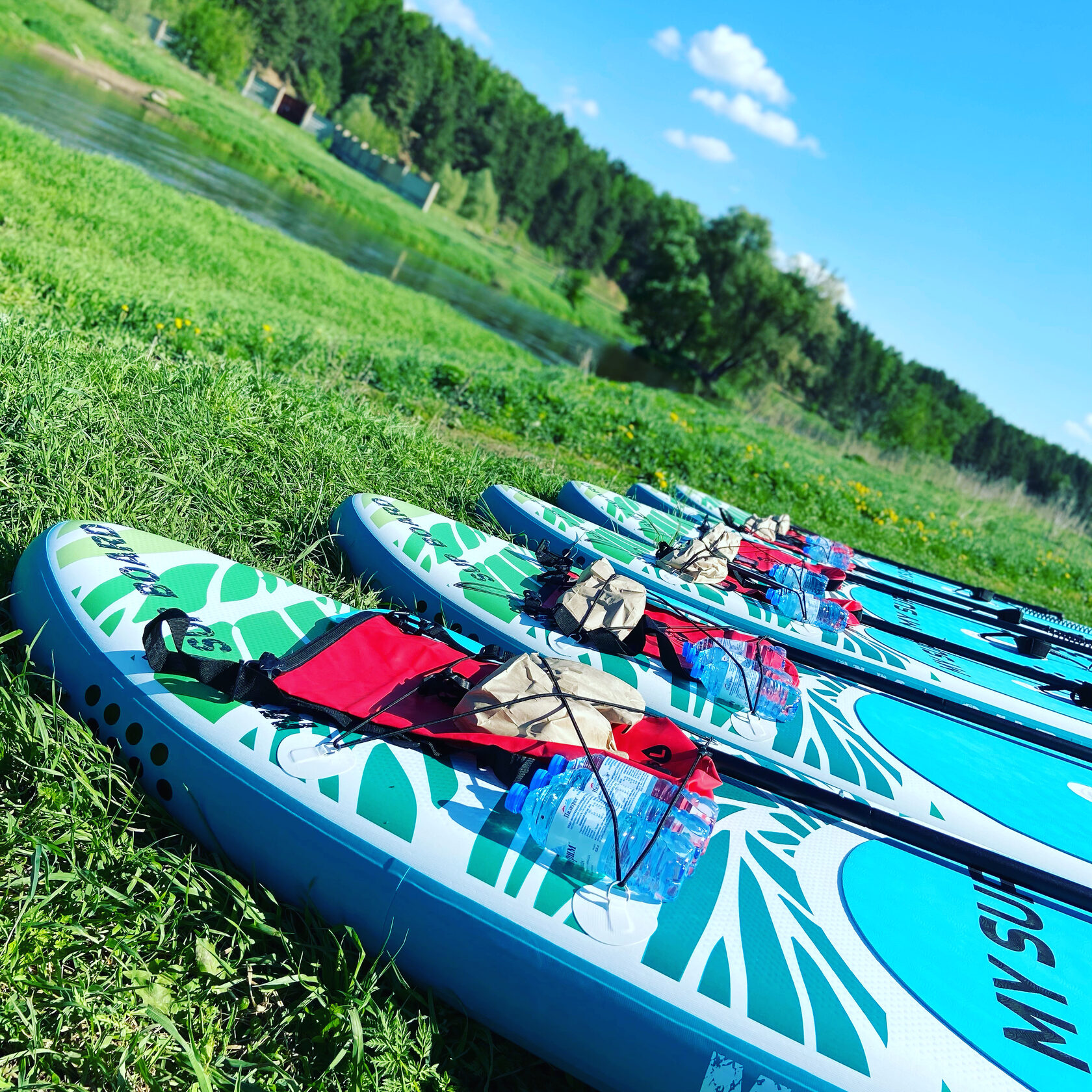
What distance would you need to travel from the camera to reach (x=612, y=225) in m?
84.2

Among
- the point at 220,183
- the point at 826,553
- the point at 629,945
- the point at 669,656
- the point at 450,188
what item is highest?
the point at 450,188

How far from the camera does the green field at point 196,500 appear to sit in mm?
1738

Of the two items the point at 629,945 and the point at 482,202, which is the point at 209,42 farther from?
the point at 629,945

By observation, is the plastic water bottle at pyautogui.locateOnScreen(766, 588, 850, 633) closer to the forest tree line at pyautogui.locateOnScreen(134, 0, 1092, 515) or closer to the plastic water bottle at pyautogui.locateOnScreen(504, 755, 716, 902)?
the plastic water bottle at pyautogui.locateOnScreen(504, 755, 716, 902)

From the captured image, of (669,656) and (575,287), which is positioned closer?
(669,656)

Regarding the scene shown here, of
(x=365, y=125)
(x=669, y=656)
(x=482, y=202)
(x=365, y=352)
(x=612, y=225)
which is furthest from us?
(x=612, y=225)

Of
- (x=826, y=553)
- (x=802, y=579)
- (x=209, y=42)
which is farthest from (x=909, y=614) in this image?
(x=209, y=42)

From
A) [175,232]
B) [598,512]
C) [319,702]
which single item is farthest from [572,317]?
[319,702]

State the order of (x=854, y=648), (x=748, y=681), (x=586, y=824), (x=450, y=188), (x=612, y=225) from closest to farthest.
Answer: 1. (x=586, y=824)
2. (x=748, y=681)
3. (x=854, y=648)
4. (x=450, y=188)
5. (x=612, y=225)

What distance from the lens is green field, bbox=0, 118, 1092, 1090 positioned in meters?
1.74

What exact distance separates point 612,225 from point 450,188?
29565 millimetres

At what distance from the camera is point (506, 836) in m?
1.93

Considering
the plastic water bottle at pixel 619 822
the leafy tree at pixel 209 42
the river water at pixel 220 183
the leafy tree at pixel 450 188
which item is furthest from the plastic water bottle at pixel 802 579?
the leafy tree at pixel 450 188

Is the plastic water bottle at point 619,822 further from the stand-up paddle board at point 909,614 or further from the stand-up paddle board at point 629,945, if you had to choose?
the stand-up paddle board at point 909,614
